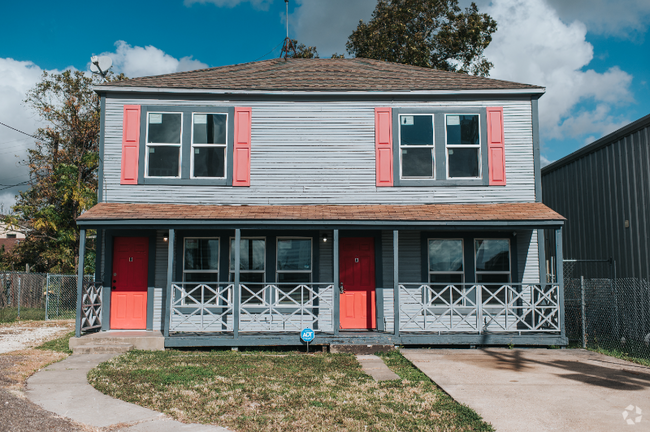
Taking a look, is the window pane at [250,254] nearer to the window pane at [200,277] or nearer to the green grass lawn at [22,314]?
the window pane at [200,277]

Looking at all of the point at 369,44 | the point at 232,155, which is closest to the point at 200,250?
the point at 232,155

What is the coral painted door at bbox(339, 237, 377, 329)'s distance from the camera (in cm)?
1112

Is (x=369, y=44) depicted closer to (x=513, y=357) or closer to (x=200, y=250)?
(x=200, y=250)

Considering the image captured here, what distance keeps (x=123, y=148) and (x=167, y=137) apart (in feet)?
3.37

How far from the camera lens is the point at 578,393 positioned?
6.52 metres

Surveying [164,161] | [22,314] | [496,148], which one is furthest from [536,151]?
[22,314]

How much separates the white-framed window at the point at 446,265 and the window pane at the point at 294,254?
2911 millimetres

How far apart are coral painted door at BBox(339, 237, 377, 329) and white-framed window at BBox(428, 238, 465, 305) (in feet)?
4.65

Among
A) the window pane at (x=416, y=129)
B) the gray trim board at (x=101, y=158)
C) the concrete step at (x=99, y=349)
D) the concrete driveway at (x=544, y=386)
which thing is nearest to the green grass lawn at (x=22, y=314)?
the gray trim board at (x=101, y=158)

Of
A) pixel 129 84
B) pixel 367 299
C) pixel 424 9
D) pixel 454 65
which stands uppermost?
pixel 424 9

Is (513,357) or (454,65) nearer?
(513,357)

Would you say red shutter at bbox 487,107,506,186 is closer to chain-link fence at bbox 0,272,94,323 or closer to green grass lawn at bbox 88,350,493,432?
green grass lawn at bbox 88,350,493,432

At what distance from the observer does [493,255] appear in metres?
11.3

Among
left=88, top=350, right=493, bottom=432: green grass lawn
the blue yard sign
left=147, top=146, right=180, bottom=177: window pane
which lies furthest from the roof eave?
left=88, top=350, right=493, bottom=432: green grass lawn
